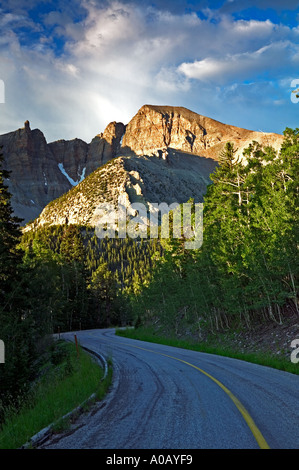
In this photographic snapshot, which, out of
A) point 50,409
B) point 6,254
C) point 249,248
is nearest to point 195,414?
point 50,409

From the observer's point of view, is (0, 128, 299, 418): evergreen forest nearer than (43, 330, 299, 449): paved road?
No

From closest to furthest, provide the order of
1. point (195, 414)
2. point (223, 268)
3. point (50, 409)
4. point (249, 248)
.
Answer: point (195, 414) → point (50, 409) → point (249, 248) → point (223, 268)

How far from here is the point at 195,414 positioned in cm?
709

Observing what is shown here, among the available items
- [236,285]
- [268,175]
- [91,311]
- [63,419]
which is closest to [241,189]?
[268,175]

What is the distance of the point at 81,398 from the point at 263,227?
20.0 m

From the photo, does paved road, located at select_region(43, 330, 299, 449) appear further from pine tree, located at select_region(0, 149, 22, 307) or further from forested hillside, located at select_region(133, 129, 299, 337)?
pine tree, located at select_region(0, 149, 22, 307)

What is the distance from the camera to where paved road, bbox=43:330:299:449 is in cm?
550

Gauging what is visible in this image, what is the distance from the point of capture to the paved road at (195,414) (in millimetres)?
5497

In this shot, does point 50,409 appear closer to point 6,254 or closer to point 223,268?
point 6,254

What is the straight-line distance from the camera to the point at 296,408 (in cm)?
736

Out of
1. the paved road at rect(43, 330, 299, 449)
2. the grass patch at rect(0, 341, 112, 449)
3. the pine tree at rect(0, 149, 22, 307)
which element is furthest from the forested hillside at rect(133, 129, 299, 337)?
the pine tree at rect(0, 149, 22, 307)

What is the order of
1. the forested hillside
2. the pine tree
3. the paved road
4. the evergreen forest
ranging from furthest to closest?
the pine tree
the forested hillside
the evergreen forest
the paved road

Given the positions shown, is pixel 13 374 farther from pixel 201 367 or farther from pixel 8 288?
pixel 8 288

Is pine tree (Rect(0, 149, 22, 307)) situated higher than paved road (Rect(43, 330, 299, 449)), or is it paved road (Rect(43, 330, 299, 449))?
pine tree (Rect(0, 149, 22, 307))
